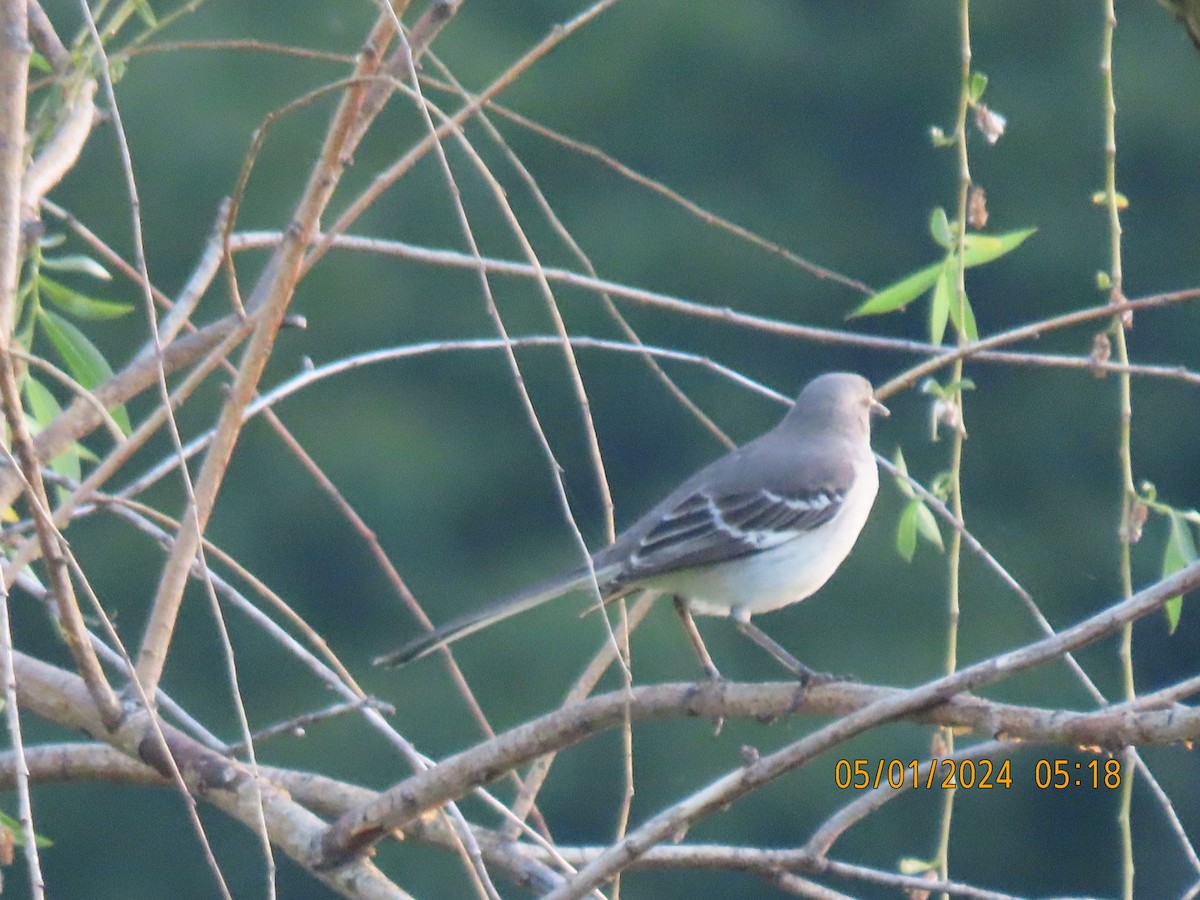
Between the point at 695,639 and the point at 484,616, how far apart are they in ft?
1.18

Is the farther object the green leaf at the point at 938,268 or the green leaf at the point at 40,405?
the green leaf at the point at 40,405

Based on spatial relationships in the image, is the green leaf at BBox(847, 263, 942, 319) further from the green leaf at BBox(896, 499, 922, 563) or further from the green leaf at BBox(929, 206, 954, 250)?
the green leaf at BBox(896, 499, 922, 563)

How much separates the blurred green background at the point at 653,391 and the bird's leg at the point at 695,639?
8249 millimetres

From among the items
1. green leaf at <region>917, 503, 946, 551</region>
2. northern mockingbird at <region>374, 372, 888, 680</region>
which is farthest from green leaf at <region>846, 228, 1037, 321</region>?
northern mockingbird at <region>374, 372, 888, 680</region>

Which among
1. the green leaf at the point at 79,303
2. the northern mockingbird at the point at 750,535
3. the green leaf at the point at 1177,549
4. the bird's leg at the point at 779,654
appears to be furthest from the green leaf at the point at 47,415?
the green leaf at the point at 1177,549

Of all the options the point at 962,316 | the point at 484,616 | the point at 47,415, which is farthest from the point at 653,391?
the point at 962,316

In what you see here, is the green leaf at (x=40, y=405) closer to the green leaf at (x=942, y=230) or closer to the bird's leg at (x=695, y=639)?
the bird's leg at (x=695, y=639)

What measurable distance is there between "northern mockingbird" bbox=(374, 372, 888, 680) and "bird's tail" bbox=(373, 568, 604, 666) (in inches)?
3.4

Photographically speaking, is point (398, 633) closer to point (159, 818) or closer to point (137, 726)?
point (159, 818)

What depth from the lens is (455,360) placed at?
1462 cm

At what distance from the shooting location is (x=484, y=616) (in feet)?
9.25

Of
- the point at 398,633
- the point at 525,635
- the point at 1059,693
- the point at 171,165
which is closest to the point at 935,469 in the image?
the point at 1059,693

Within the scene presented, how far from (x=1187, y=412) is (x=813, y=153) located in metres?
3.95

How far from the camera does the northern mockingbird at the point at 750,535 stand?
3.35 meters
